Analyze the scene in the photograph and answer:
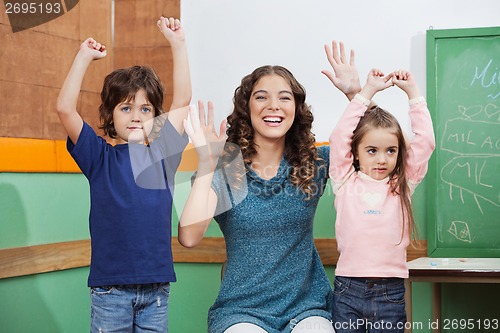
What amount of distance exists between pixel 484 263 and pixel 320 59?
3.59 ft

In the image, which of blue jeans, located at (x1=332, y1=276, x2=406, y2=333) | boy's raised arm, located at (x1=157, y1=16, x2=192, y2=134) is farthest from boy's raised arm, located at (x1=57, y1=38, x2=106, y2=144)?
blue jeans, located at (x1=332, y1=276, x2=406, y2=333)

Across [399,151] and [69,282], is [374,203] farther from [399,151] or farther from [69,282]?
[69,282]

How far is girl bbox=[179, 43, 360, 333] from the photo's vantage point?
211 cm

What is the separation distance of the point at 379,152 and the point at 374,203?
153 millimetres

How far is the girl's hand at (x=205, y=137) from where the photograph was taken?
6.59 feet

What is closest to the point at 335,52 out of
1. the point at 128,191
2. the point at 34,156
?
the point at 128,191

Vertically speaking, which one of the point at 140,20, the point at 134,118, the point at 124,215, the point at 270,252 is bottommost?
the point at 270,252

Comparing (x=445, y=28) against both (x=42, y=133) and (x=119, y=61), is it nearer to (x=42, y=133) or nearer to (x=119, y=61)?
(x=119, y=61)

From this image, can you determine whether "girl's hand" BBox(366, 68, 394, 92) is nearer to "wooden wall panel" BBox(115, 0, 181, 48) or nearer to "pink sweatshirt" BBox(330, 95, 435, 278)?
"pink sweatshirt" BBox(330, 95, 435, 278)

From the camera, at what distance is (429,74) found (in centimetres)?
303

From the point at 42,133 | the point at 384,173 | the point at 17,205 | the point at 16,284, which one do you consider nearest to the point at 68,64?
the point at 42,133

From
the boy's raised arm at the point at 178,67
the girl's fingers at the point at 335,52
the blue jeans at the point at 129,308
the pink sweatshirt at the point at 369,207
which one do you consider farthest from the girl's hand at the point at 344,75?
the blue jeans at the point at 129,308

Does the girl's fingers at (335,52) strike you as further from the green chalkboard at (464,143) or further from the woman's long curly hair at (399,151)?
the green chalkboard at (464,143)

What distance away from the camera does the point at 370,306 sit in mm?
2037
